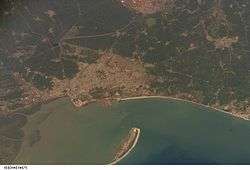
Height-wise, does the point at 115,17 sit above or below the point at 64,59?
above

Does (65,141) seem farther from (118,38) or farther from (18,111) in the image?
(118,38)

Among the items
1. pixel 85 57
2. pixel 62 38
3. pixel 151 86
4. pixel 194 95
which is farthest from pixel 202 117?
pixel 62 38

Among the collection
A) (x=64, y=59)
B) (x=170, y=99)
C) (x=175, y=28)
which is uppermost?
(x=175, y=28)

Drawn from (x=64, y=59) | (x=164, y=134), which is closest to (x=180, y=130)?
(x=164, y=134)

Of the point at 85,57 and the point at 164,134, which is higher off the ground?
the point at 85,57
